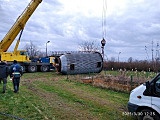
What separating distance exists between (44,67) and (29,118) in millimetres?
25463

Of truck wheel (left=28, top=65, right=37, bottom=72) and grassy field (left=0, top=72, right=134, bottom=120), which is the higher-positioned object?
truck wheel (left=28, top=65, right=37, bottom=72)

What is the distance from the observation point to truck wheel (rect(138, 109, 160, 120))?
21.7 feet

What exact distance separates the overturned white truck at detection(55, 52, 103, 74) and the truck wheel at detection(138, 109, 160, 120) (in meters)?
20.3

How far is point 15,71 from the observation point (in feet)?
44.7

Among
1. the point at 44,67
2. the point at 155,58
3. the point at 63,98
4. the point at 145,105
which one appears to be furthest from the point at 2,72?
the point at 44,67

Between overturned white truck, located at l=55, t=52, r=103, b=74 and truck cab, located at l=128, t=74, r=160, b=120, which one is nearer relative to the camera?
truck cab, located at l=128, t=74, r=160, b=120

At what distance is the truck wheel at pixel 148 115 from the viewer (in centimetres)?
662

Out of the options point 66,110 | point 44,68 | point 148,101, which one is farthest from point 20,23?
point 148,101

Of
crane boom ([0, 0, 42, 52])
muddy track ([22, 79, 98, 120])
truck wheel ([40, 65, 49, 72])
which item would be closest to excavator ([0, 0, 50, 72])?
crane boom ([0, 0, 42, 52])

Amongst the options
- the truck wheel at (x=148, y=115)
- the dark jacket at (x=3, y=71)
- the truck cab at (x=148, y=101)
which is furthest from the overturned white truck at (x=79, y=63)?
the truck wheel at (x=148, y=115)

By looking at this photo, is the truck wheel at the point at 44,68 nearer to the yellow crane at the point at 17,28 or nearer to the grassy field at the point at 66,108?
the yellow crane at the point at 17,28

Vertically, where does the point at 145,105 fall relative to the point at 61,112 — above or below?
above

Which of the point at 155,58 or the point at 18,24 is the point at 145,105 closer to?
the point at 155,58

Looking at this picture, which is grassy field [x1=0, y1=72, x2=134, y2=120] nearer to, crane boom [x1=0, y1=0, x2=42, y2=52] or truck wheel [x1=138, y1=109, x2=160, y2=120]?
truck wheel [x1=138, y1=109, x2=160, y2=120]
